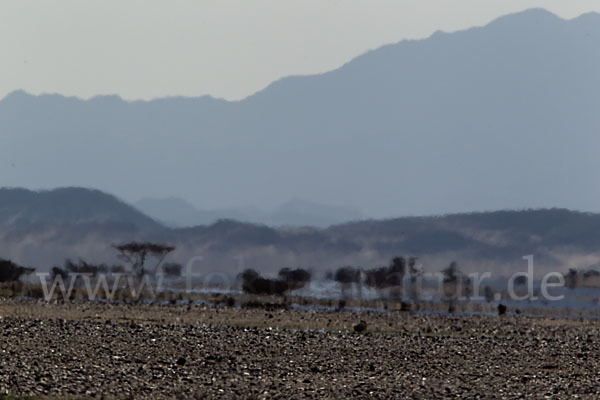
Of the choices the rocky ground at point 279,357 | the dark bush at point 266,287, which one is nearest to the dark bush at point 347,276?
the dark bush at point 266,287

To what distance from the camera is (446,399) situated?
984 inches

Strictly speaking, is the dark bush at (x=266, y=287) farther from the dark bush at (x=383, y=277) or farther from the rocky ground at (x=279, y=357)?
the rocky ground at (x=279, y=357)

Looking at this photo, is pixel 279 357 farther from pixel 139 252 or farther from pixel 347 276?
pixel 347 276

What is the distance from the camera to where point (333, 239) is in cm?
13838

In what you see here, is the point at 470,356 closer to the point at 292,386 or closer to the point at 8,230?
the point at 292,386

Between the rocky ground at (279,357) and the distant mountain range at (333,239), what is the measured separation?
3149 inches

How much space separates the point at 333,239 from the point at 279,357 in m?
106

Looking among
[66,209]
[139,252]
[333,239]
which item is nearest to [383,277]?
[139,252]

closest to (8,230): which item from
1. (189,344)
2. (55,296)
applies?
(55,296)

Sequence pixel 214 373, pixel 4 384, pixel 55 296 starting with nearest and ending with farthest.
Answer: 1. pixel 4 384
2. pixel 214 373
3. pixel 55 296

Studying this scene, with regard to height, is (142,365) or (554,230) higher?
(554,230)

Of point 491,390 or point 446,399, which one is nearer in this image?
point 446,399

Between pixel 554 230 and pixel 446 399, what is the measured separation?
11999 cm

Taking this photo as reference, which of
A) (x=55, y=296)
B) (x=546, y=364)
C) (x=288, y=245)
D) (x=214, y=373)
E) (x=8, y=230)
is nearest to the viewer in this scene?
(x=214, y=373)
